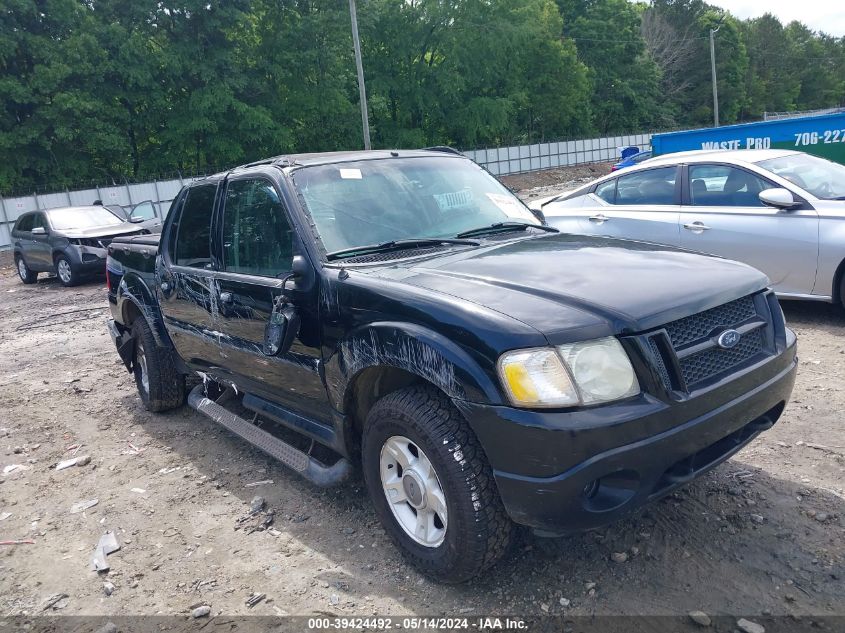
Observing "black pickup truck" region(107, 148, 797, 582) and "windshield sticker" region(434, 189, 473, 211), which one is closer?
"black pickup truck" region(107, 148, 797, 582)

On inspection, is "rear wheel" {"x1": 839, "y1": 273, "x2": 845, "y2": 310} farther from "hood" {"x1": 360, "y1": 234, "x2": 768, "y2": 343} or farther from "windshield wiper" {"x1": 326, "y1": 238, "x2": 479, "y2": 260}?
"windshield wiper" {"x1": 326, "y1": 238, "x2": 479, "y2": 260}

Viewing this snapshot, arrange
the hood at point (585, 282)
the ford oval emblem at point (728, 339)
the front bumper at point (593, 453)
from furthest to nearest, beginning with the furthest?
the ford oval emblem at point (728, 339) → the hood at point (585, 282) → the front bumper at point (593, 453)

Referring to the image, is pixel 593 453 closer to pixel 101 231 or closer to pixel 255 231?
pixel 255 231

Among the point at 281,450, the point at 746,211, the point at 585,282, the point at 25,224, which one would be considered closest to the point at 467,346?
the point at 585,282

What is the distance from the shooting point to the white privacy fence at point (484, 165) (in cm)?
2498

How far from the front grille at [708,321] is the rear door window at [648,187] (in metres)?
4.22

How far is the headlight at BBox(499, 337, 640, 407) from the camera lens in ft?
8.05

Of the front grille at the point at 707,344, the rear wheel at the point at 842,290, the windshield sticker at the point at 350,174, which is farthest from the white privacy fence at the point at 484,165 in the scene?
the front grille at the point at 707,344

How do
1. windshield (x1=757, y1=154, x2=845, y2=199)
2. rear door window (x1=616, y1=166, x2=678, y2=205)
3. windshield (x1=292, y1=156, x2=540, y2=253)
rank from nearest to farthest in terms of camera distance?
1. windshield (x1=292, y1=156, x2=540, y2=253)
2. windshield (x1=757, y1=154, x2=845, y2=199)
3. rear door window (x1=616, y1=166, x2=678, y2=205)

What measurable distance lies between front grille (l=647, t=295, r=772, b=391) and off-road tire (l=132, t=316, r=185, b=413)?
4.03 m

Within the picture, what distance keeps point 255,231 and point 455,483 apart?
2039 mm

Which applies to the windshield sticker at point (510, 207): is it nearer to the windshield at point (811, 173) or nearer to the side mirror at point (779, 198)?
the side mirror at point (779, 198)

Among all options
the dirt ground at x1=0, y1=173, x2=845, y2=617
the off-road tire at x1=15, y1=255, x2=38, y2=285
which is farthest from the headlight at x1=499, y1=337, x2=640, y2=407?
the off-road tire at x1=15, y1=255, x2=38, y2=285

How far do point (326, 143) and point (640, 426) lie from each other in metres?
40.6
